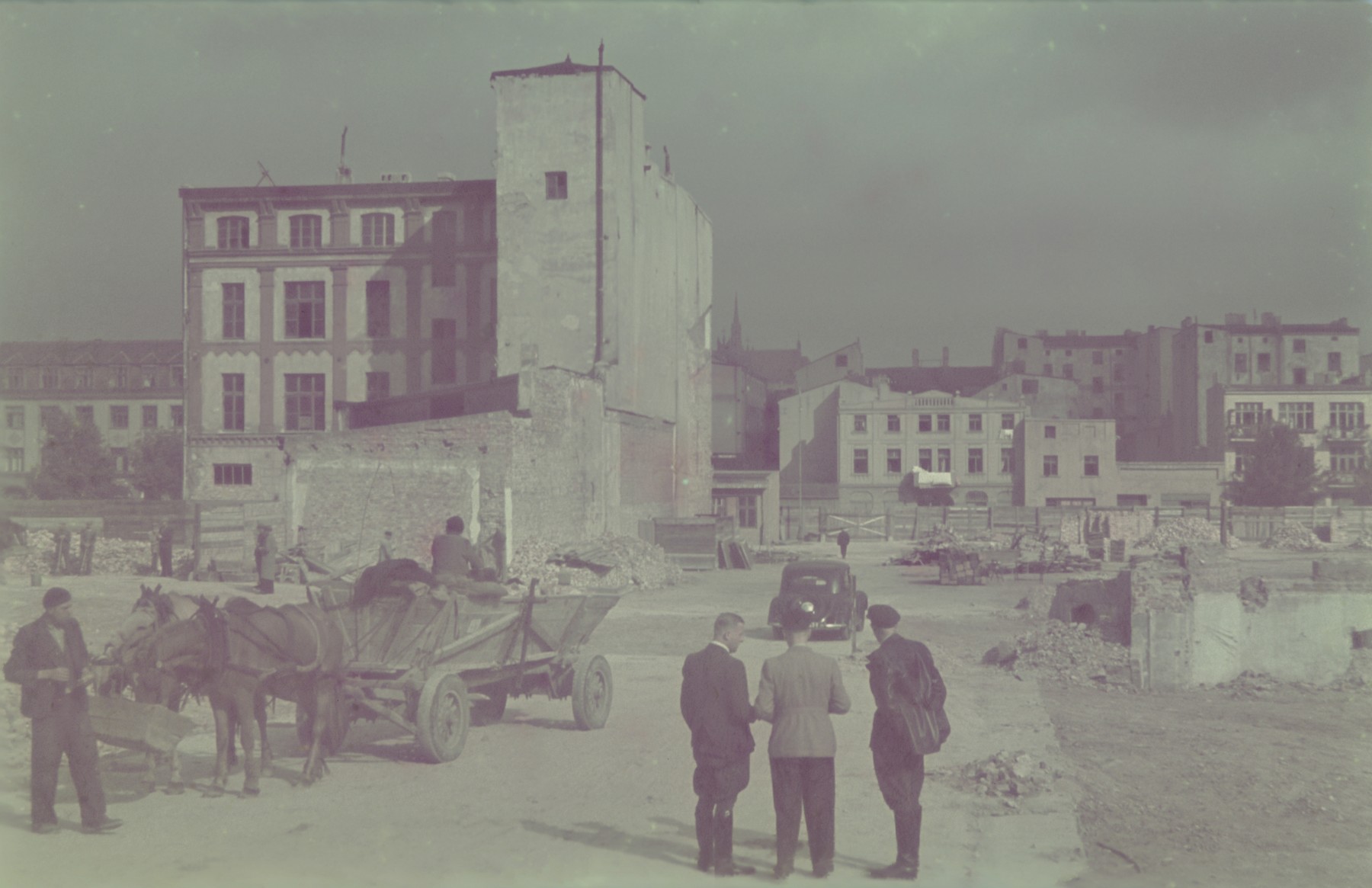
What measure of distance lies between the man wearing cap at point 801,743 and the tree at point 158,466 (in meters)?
67.7

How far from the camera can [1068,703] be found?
15539mm

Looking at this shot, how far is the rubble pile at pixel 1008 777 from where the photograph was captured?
10.2 meters

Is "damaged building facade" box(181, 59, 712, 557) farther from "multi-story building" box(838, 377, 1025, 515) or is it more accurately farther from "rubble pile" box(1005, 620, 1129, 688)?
"multi-story building" box(838, 377, 1025, 515)

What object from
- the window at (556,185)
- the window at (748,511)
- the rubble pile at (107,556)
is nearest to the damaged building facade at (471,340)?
the window at (556,185)

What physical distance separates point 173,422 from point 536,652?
77177 millimetres

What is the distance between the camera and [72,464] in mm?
60281

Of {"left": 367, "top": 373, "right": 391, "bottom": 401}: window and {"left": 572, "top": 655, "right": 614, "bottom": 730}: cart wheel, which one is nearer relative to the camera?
{"left": 572, "top": 655, "right": 614, "bottom": 730}: cart wheel

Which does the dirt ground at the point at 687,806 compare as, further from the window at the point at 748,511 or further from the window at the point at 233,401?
the window at the point at 748,511

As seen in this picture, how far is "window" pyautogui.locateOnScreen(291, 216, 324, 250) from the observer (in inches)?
2074

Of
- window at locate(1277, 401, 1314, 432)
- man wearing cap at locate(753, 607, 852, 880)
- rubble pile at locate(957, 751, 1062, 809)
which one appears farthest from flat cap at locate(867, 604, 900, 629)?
window at locate(1277, 401, 1314, 432)

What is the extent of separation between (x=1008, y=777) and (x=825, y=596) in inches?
498

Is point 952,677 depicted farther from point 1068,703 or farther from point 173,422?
point 173,422

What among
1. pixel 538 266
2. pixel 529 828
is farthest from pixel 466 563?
pixel 538 266

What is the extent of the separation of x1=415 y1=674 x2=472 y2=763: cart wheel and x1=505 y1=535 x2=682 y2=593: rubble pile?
17.6 m
